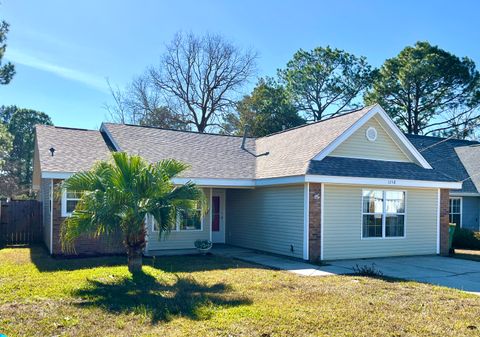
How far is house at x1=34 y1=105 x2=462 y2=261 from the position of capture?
1391cm

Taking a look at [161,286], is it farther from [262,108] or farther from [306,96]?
[306,96]

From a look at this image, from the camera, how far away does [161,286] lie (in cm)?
946

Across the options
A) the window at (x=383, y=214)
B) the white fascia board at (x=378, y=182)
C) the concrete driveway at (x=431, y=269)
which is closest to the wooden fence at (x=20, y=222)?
the white fascia board at (x=378, y=182)

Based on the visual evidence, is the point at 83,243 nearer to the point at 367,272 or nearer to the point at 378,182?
the point at 367,272

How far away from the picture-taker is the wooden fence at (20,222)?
17672 mm

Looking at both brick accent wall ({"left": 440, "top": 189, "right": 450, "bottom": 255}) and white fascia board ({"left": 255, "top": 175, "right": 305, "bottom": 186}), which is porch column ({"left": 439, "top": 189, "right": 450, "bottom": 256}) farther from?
white fascia board ({"left": 255, "top": 175, "right": 305, "bottom": 186})

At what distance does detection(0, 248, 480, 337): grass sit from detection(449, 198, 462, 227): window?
42.2ft

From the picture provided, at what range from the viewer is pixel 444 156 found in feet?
82.2

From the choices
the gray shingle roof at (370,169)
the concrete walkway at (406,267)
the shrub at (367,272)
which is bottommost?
the concrete walkway at (406,267)

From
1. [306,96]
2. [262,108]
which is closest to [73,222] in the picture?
[262,108]

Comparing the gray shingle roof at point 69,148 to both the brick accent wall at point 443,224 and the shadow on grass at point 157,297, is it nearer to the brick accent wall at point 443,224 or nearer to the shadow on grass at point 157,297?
the shadow on grass at point 157,297

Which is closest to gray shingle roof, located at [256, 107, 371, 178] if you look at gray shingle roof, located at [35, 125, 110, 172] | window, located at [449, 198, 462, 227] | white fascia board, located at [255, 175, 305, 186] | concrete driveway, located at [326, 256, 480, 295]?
white fascia board, located at [255, 175, 305, 186]

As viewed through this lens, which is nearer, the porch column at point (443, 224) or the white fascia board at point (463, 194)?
the porch column at point (443, 224)

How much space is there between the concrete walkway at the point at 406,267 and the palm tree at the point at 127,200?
149 inches
